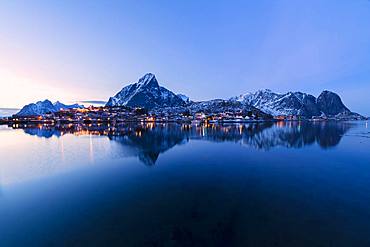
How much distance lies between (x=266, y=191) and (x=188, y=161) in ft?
30.0

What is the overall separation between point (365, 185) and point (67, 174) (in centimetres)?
2017

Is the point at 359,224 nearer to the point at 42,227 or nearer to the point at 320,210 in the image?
the point at 320,210

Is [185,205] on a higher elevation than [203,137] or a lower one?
higher

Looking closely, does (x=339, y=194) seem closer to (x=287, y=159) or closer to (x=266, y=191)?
(x=266, y=191)

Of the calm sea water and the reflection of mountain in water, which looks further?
the reflection of mountain in water

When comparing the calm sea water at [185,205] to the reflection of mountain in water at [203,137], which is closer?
the calm sea water at [185,205]

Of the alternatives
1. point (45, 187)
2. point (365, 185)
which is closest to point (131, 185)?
point (45, 187)

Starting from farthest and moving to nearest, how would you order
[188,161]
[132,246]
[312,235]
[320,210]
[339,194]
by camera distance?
[188,161], [339,194], [320,210], [312,235], [132,246]

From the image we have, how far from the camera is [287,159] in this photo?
19844mm

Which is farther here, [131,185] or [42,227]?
[131,185]

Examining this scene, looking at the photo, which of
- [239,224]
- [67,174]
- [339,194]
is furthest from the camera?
[67,174]

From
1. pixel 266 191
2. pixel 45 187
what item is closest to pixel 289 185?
pixel 266 191

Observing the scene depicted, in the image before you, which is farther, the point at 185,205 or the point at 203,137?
the point at 203,137

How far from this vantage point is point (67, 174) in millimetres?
14594
